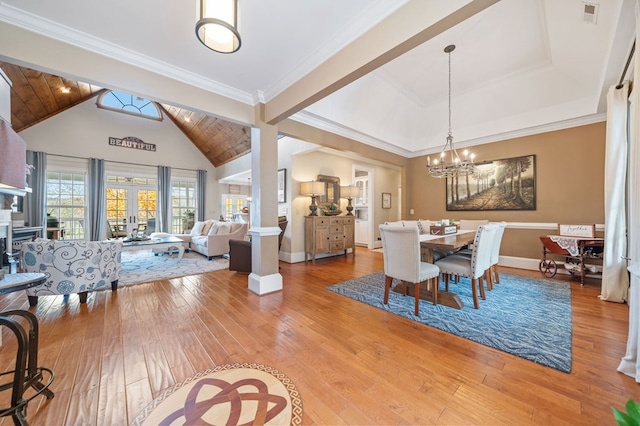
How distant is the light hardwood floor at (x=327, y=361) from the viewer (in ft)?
4.21

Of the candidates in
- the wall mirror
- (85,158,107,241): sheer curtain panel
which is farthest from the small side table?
(85,158,107,241): sheer curtain panel

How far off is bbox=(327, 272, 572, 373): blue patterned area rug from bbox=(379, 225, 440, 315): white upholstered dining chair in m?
0.21

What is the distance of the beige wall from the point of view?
3656mm

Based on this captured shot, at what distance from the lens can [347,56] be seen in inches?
79.0

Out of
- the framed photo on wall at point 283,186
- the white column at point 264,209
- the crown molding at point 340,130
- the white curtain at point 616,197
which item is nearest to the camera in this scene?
the white curtain at point 616,197

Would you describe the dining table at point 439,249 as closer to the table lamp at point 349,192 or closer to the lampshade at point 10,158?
the table lamp at point 349,192

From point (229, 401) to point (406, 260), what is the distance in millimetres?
1927

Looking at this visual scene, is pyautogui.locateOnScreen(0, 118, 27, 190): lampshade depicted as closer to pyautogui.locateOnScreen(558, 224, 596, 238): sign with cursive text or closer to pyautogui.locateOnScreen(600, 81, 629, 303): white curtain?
pyautogui.locateOnScreen(600, 81, 629, 303): white curtain

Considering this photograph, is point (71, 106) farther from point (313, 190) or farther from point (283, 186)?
point (313, 190)

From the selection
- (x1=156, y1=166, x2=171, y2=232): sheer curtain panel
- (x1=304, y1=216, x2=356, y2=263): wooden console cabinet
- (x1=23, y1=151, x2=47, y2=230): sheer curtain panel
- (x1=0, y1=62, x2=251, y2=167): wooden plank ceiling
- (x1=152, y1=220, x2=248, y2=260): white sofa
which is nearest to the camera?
(x1=0, y1=62, x2=251, y2=167): wooden plank ceiling

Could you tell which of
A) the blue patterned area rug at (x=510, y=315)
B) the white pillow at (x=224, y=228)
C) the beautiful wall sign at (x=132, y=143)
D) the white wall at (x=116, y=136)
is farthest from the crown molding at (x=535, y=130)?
the beautiful wall sign at (x=132, y=143)

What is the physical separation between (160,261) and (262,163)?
3742 millimetres

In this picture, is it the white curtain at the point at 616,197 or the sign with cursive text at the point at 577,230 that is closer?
the white curtain at the point at 616,197

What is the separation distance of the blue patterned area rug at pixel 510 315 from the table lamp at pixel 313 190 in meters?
2.04
